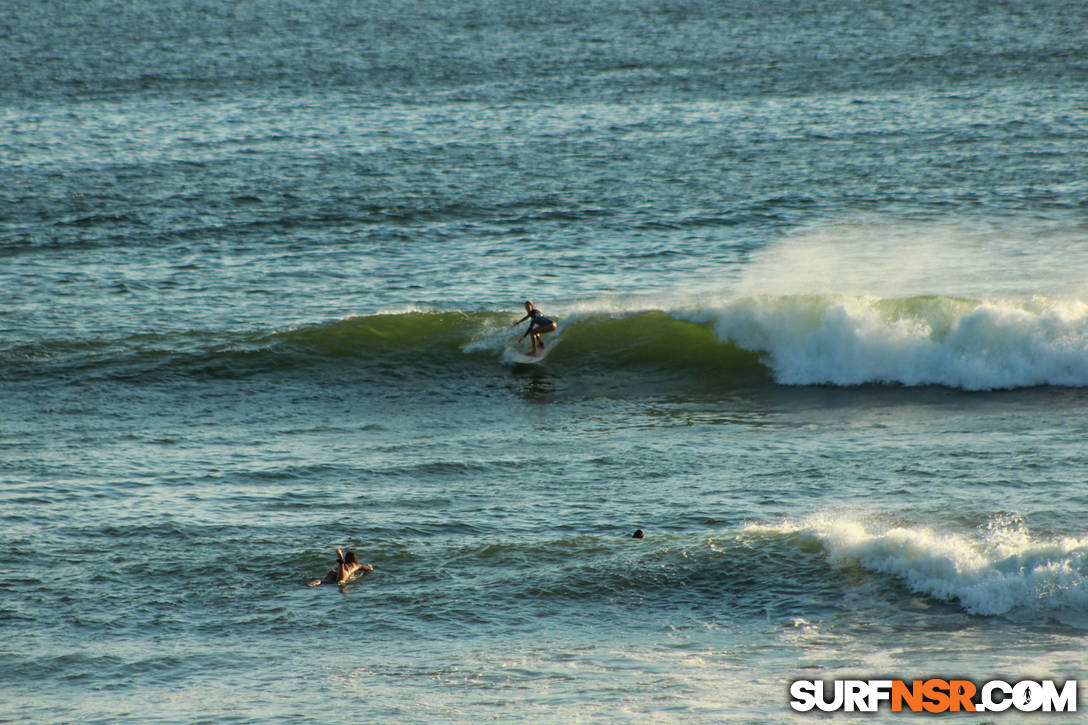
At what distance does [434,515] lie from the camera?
19.5 m

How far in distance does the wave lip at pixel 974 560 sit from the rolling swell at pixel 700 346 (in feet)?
30.1

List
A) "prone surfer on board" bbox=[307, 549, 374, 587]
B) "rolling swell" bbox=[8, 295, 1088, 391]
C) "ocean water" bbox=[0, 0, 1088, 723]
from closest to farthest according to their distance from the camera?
"ocean water" bbox=[0, 0, 1088, 723] < "prone surfer on board" bbox=[307, 549, 374, 587] < "rolling swell" bbox=[8, 295, 1088, 391]

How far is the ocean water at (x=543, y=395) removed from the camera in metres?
15.3

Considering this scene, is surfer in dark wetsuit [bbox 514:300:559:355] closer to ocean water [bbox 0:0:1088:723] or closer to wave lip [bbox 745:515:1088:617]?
ocean water [bbox 0:0:1088:723]

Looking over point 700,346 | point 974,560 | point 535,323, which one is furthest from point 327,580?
point 700,346

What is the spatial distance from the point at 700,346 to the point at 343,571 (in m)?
14.1

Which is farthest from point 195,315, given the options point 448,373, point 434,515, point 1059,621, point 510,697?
point 1059,621

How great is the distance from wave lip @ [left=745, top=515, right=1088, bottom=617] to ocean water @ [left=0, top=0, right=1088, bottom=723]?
2.2 inches

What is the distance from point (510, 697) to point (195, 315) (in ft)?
67.0

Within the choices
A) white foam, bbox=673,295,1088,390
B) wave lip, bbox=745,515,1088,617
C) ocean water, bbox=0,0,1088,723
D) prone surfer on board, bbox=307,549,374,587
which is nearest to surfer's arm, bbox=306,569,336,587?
prone surfer on board, bbox=307,549,374,587

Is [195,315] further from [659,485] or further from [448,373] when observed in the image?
[659,485]

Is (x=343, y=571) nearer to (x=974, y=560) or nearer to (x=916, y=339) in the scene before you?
(x=974, y=560)

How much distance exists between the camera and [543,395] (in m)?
27.1

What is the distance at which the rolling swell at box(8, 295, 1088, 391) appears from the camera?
87.9 ft
